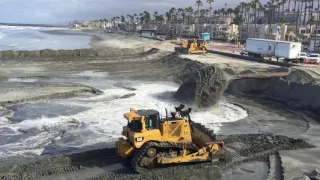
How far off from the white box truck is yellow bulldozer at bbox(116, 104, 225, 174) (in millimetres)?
28172

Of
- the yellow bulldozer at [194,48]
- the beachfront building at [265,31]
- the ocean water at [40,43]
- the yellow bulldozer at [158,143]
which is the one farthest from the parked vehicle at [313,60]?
the ocean water at [40,43]

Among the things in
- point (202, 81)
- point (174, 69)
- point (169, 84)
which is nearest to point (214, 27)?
point (174, 69)

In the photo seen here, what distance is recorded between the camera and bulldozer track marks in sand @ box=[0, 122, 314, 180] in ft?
37.6

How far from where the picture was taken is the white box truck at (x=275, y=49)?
37094mm

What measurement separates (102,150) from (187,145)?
148 inches

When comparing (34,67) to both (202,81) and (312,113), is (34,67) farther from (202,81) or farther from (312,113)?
(312,113)

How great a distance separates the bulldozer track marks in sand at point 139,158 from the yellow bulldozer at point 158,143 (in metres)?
0.10

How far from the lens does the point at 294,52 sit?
37250 mm

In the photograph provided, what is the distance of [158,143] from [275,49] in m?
31.3

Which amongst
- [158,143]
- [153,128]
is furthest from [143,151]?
[153,128]

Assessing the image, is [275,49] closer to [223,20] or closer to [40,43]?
[40,43]

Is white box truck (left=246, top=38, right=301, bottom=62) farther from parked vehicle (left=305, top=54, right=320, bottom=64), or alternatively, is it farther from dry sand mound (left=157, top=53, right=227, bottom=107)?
dry sand mound (left=157, top=53, right=227, bottom=107)

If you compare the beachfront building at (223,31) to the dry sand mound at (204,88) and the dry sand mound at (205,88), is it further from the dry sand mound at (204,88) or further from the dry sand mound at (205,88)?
the dry sand mound at (205,88)

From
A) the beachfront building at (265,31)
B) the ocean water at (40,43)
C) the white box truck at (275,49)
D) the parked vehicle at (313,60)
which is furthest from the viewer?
the beachfront building at (265,31)
